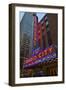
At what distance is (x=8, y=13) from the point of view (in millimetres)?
1868

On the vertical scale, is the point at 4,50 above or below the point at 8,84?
above

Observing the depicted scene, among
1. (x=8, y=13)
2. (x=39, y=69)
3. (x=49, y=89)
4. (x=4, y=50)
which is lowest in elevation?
(x=49, y=89)

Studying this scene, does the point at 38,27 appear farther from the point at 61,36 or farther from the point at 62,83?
the point at 62,83

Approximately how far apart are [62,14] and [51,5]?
0.36 ft

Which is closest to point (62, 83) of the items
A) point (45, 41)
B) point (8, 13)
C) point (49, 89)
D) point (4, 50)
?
point (49, 89)

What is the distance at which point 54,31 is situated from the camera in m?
1.98

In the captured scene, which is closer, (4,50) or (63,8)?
(4,50)

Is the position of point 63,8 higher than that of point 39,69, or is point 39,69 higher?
point 63,8

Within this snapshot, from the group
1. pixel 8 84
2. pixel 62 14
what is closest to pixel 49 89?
pixel 8 84

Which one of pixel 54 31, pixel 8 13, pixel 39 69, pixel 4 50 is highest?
pixel 8 13

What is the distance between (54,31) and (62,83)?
407 millimetres

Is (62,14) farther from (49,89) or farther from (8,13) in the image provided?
(49,89)

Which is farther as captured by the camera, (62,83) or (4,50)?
(62,83)

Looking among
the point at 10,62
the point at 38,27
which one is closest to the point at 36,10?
the point at 38,27
